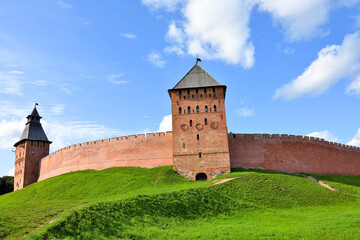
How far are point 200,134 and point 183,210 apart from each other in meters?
12.3

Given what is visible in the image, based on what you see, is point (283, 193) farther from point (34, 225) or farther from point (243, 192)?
point (34, 225)

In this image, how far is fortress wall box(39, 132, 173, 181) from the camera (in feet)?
104

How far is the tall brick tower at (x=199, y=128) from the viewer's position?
92.0ft

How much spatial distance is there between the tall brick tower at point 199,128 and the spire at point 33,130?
22.1 metres

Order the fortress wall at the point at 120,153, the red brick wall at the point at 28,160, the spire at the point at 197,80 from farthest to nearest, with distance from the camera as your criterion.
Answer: the red brick wall at the point at 28,160, the fortress wall at the point at 120,153, the spire at the point at 197,80

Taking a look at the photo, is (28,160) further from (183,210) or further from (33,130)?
(183,210)

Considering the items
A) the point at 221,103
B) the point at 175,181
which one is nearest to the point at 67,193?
the point at 175,181

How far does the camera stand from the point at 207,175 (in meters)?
27.8

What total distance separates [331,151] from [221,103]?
15.1 meters

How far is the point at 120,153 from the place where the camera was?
Answer: 1300 inches

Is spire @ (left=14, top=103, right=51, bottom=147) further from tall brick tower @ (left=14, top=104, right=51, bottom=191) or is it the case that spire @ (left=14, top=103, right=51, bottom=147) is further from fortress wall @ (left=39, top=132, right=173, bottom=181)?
fortress wall @ (left=39, top=132, right=173, bottom=181)

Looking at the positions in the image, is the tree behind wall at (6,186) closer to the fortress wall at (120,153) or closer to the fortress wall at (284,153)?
the fortress wall at (120,153)

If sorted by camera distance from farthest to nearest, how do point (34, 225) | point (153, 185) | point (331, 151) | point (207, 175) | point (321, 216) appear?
point (331, 151)
point (207, 175)
point (153, 185)
point (321, 216)
point (34, 225)

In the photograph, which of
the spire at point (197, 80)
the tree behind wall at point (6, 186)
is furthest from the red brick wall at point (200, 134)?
the tree behind wall at point (6, 186)
